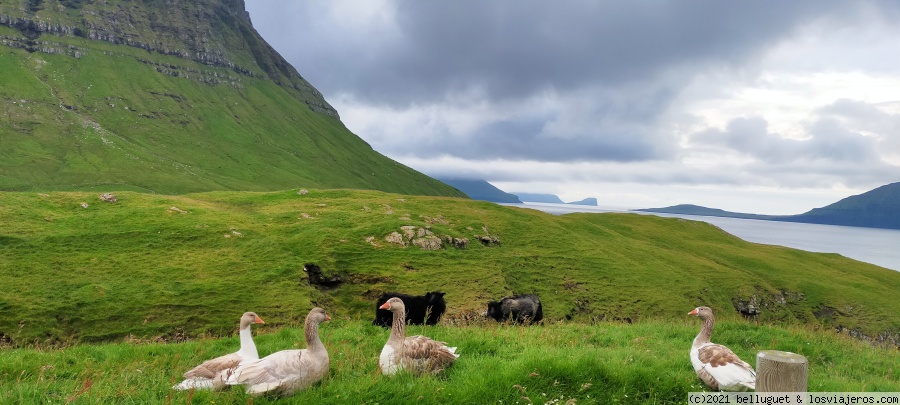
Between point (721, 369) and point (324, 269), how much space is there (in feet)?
93.2

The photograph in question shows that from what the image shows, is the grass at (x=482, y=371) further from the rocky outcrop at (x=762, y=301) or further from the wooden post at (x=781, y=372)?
the rocky outcrop at (x=762, y=301)

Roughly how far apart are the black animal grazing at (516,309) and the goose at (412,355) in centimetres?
1628

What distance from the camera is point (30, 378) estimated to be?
32.8 ft

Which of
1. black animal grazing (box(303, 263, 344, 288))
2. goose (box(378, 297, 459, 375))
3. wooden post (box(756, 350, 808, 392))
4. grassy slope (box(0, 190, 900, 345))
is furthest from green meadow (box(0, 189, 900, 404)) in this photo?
wooden post (box(756, 350, 808, 392))

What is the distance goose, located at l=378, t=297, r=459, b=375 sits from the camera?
9423 millimetres

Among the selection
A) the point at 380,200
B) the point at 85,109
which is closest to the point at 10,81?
the point at 85,109

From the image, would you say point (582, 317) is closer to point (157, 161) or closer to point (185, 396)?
point (185, 396)

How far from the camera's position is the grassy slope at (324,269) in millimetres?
25812

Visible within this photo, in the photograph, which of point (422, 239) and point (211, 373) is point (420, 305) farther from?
point (422, 239)

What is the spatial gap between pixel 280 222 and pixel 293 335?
28.5 meters

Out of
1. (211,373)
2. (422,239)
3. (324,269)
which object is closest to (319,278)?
(324,269)

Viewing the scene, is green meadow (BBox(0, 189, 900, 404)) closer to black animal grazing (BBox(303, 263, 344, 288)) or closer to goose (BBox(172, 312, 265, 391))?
goose (BBox(172, 312, 265, 391))

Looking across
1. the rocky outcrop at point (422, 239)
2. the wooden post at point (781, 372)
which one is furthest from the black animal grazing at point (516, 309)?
the wooden post at point (781, 372)

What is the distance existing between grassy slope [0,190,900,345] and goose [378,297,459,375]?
1746 centimetres
